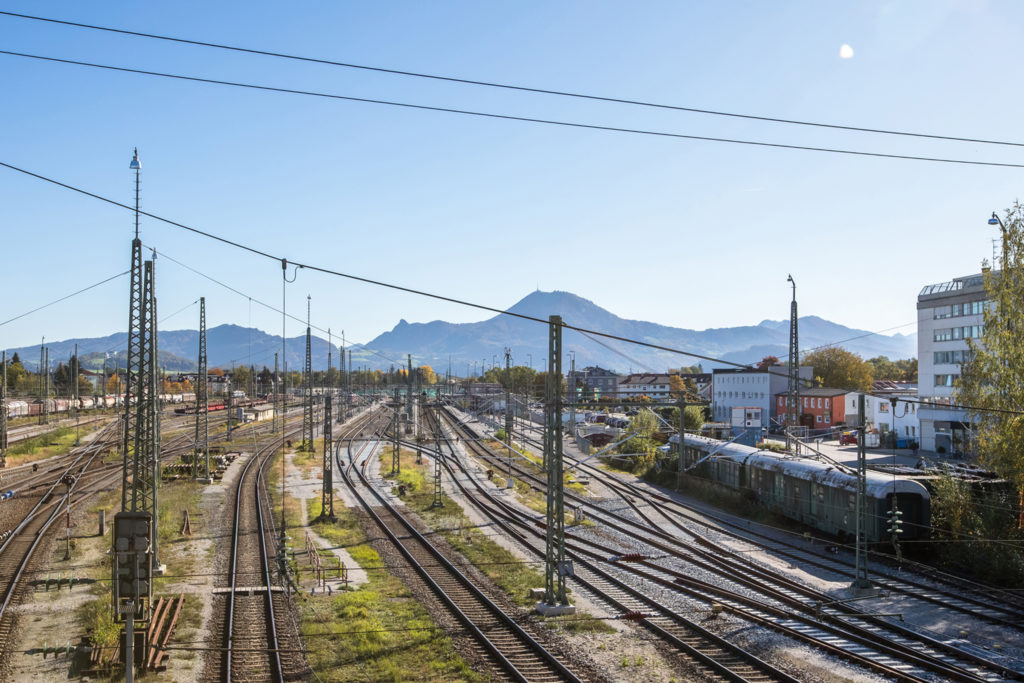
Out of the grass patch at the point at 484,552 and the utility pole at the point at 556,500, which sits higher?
→ the utility pole at the point at 556,500

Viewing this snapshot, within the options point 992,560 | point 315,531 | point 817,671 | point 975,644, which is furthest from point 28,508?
point 992,560

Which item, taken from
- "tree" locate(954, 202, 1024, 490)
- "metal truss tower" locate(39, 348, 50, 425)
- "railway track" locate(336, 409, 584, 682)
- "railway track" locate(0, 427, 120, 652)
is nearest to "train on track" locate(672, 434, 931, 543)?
"tree" locate(954, 202, 1024, 490)

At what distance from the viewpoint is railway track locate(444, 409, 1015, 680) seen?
1603cm

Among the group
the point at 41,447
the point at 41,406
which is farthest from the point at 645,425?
the point at 41,406

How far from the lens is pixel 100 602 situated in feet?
65.9

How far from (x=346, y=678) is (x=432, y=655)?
217 cm

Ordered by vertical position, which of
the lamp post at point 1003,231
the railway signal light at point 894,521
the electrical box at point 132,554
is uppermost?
the lamp post at point 1003,231

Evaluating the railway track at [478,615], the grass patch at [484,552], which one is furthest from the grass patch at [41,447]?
the railway track at [478,615]

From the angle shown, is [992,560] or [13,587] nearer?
[13,587]

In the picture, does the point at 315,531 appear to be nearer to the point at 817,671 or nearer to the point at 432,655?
the point at 432,655

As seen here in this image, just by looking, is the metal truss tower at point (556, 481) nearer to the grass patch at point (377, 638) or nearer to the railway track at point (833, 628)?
the grass patch at point (377, 638)

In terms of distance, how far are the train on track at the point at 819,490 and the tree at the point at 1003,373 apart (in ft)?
10.1

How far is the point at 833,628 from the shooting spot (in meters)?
18.6

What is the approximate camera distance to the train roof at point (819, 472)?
27438 mm
